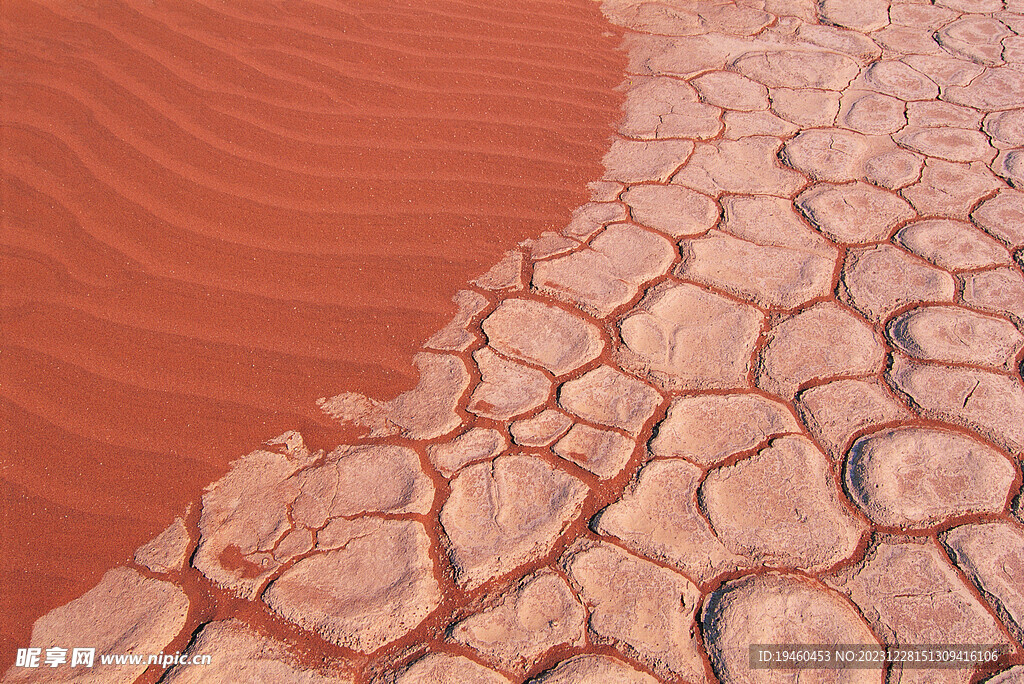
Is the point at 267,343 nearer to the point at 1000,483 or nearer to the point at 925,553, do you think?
the point at 925,553

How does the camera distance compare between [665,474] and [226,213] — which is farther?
[226,213]

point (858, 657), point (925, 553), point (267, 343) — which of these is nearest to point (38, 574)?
point (267, 343)

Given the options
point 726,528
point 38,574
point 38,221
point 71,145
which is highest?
point 71,145

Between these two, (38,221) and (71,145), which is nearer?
(38,221)

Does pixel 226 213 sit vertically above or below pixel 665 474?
above

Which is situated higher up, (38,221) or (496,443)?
(38,221)
